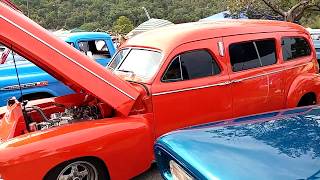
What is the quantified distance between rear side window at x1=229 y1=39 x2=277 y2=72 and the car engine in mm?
1905

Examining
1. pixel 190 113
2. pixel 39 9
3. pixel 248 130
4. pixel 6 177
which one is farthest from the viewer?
pixel 39 9

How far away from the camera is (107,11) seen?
3566 centimetres

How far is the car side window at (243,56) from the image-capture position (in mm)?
5016

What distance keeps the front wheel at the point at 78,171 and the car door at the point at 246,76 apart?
1.97 meters

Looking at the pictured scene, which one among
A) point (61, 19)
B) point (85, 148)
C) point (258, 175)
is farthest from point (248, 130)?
point (61, 19)

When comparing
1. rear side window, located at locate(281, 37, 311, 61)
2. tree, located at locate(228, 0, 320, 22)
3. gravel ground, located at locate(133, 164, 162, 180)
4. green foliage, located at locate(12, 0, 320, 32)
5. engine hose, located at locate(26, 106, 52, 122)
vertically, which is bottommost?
gravel ground, located at locate(133, 164, 162, 180)

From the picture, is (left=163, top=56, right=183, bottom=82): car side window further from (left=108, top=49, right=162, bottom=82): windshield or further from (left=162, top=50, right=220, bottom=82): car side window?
(left=108, top=49, right=162, bottom=82): windshield

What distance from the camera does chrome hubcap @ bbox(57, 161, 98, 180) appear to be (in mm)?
3783

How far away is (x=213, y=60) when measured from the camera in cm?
483

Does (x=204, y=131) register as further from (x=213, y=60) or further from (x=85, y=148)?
(x=213, y=60)

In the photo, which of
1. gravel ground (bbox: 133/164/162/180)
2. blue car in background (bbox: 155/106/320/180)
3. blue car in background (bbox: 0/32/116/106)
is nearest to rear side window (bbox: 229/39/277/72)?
gravel ground (bbox: 133/164/162/180)

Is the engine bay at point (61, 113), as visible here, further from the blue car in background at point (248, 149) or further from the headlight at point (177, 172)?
the headlight at point (177, 172)

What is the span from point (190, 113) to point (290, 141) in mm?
2398

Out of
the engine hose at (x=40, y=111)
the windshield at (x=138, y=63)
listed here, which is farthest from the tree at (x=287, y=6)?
the engine hose at (x=40, y=111)
